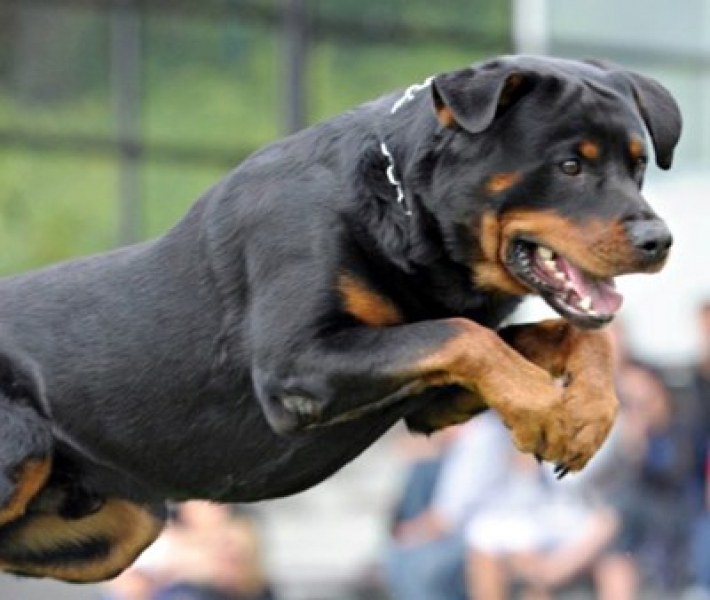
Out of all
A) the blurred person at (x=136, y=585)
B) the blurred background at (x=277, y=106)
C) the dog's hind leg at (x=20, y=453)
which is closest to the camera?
the dog's hind leg at (x=20, y=453)

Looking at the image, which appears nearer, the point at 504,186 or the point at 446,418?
the point at 504,186

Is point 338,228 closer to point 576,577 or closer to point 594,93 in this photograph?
point 594,93

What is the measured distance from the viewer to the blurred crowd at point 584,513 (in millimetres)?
9328

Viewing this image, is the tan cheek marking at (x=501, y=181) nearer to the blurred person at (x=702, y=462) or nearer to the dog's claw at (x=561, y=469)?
the dog's claw at (x=561, y=469)

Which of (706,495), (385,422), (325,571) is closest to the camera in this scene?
(385,422)

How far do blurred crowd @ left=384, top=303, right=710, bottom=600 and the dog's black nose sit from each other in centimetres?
464

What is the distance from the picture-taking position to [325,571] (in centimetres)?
1132

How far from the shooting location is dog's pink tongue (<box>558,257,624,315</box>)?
4852 millimetres

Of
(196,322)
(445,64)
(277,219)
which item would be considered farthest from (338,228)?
(445,64)

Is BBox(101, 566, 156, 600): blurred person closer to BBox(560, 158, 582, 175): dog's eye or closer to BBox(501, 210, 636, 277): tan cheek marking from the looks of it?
BBox(501, 210, 636, 277): tan cheek marking

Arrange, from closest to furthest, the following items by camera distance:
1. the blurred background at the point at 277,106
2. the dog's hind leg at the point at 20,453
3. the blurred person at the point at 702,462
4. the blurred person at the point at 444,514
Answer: the dog's hind leg at the point at 20,453 < the blurred person at the point at 702,462 < the blurred person at the point at 444,514 < the blurred background at the point at 277,106

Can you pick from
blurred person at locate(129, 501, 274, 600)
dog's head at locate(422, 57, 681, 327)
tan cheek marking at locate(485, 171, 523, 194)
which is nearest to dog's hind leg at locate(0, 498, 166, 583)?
dog's head at locate(422, 57, 681, 327)

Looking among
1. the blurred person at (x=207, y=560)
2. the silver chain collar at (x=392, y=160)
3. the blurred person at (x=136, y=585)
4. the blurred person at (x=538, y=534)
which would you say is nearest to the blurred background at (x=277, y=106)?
the blurred person at (x=538, y=534)

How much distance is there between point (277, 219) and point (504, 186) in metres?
0.60
